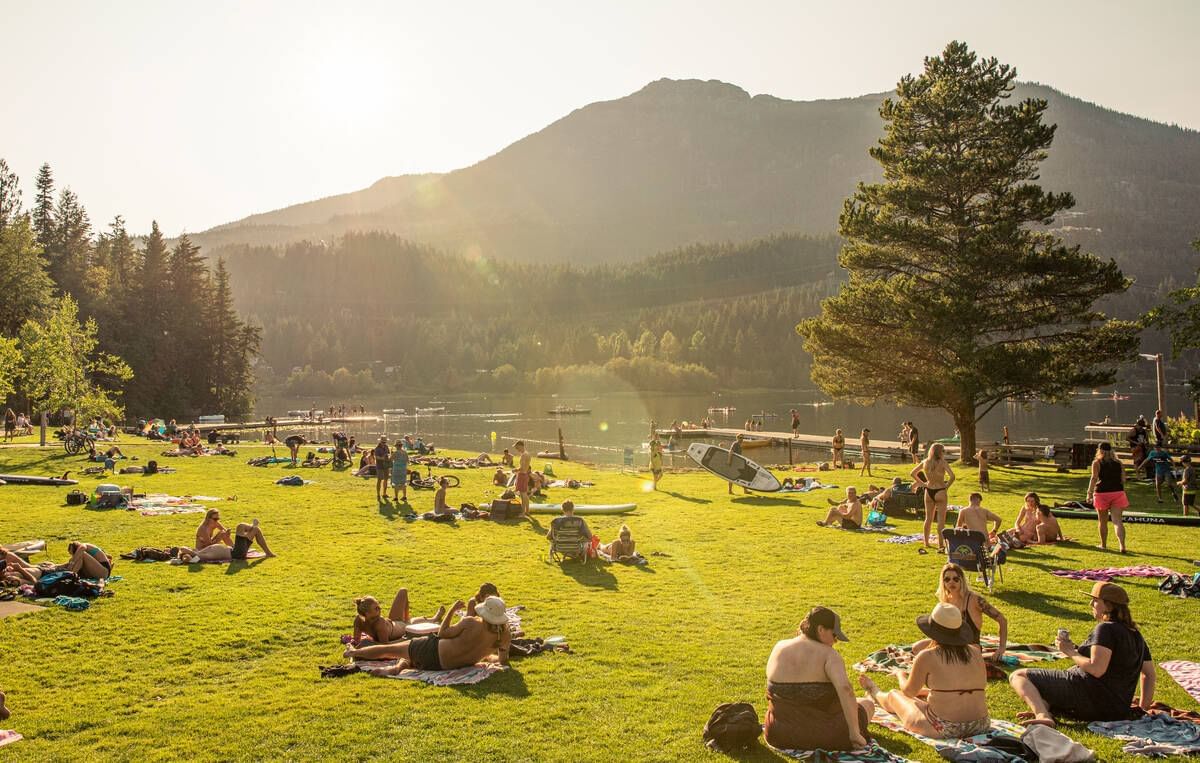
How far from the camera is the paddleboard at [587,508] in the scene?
2362 centimetres

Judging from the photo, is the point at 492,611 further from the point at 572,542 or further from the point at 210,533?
the point at 210,533

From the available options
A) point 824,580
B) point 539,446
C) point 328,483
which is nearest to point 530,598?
point 824,580

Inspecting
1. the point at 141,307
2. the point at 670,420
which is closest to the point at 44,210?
the point at 141,307

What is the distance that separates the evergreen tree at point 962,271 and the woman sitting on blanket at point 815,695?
87.9ft

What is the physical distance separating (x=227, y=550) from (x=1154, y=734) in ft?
50.2

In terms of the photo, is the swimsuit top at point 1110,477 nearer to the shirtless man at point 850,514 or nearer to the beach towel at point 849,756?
the shirtless man at point 850,514

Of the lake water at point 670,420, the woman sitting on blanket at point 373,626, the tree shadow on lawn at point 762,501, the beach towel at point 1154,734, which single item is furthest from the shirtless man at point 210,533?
the lake water at point 670,420

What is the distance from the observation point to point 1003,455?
3638 cm

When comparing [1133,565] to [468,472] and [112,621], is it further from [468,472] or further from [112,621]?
[468,472]

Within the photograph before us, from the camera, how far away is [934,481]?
16.3 metres

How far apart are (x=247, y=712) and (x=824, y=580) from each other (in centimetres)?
960

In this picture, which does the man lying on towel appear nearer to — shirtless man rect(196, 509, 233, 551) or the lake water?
shirtless man rect(196, 509, 233, 551)

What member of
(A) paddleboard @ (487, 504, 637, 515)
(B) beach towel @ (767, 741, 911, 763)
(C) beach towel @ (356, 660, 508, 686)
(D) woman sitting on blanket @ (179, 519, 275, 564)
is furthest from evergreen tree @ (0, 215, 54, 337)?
(B) beach towel @ (767, 741, 911, 763)

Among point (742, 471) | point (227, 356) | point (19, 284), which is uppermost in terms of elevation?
point (19, 284)
